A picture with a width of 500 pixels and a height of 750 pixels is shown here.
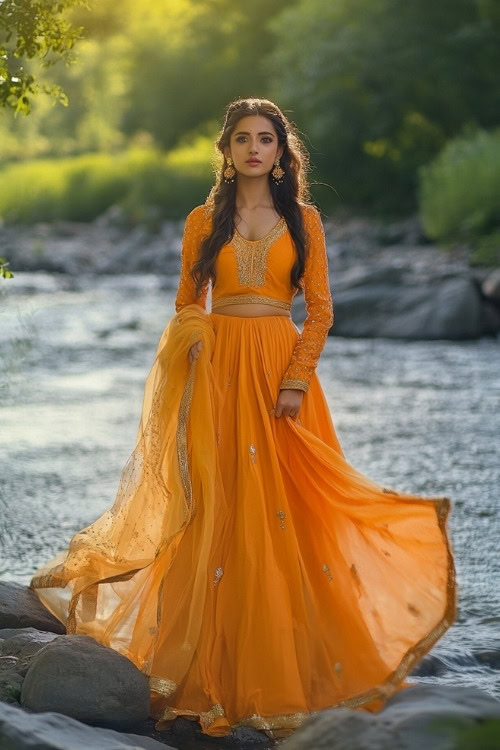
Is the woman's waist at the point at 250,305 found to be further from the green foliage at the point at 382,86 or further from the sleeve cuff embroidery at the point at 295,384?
the green foliage at the point at 382,86

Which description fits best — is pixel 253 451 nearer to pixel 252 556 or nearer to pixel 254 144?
pixel 252 556

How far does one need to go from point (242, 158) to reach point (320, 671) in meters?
1.75

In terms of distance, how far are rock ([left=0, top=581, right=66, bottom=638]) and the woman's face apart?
74.4 inches


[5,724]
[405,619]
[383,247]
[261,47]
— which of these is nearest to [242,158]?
[405,619]

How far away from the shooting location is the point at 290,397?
426 centimetres

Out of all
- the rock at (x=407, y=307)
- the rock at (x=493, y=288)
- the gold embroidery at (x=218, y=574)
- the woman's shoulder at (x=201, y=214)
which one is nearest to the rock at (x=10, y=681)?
the gold embroidery at (x=218, y=574)

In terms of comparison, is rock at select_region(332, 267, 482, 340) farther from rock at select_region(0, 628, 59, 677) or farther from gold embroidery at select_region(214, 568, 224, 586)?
gold embroidery at select_region(214, 568, 224, 586)

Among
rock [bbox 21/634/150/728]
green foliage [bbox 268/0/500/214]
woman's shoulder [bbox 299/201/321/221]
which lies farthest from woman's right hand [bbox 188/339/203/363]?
green foliage [bbox 268/0/500/214]

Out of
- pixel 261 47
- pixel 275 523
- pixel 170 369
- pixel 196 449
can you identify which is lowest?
pixel 275 523

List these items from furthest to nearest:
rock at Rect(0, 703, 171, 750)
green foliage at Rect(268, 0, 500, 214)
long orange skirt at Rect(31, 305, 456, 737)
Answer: green foliage at Rect(268, 0, 500, 214) → long orange skirt at Rect(31, 305, 456, 737) → rock at Rect(0, 703, 171, 750)

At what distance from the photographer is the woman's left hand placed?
4.25m

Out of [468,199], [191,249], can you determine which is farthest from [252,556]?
[468,199]

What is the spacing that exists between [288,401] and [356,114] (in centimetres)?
Answer: 2766

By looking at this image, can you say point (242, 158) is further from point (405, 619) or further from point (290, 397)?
point (405, 619)
